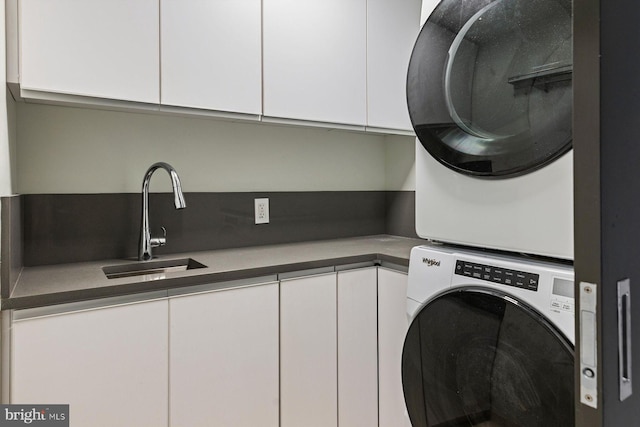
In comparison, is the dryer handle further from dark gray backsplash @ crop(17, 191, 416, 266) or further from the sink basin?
dark gray backsplash @ crop(17, 191, 416, 266)

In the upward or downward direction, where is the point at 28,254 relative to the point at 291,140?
downward

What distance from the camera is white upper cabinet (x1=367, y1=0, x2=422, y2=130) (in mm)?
1996

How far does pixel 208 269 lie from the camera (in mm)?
1457

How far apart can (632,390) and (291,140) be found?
183 cm

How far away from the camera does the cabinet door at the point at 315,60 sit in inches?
68.3

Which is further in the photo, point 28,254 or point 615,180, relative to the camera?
point 28,254

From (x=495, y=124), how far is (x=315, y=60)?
979 millimetres

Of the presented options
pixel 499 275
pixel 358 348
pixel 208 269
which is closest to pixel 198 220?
pixel 208 269

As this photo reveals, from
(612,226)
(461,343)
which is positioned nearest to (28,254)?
(461,343)

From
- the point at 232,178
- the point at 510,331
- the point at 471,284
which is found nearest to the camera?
the point at 510,331

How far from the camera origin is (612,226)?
0.51 m

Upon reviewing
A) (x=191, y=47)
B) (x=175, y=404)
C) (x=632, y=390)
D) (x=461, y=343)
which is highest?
(x=191, y=47)

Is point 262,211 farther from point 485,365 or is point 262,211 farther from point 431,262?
point 485,365

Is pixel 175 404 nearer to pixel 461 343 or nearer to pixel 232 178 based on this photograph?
pixel 461 343
